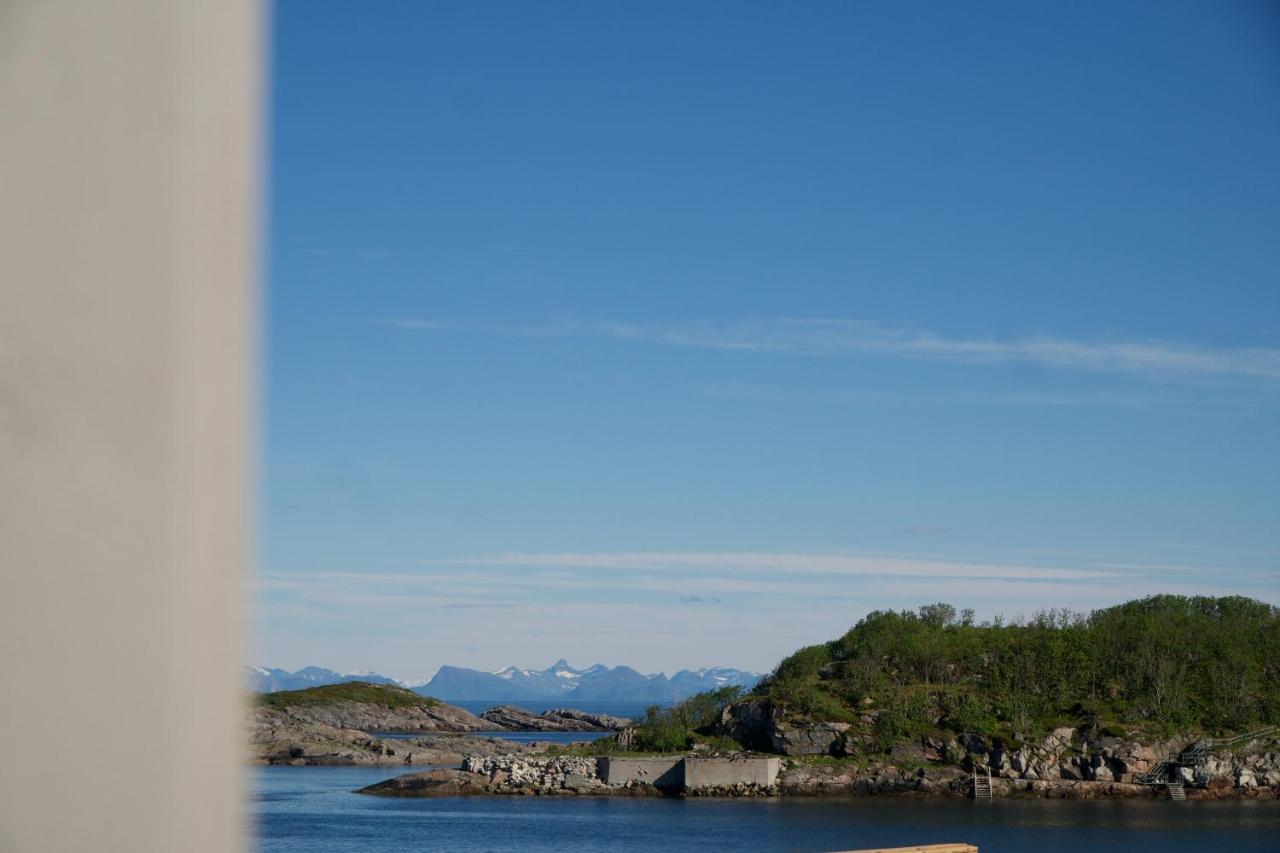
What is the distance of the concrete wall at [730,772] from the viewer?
2699 inches

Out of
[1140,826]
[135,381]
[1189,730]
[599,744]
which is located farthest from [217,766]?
[599,744]

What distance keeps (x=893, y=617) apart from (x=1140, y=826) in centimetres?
2639

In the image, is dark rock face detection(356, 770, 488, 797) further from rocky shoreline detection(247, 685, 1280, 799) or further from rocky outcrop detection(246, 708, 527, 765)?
rocky outcrop detection(246, 708, 527, 765)

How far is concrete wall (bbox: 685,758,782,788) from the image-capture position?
68.6m

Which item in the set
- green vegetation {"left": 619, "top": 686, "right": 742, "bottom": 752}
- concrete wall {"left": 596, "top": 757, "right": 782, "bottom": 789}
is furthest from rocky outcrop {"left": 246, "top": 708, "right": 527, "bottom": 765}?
concrete wall {"left": 596, "top": 757, "right": 782, "bottom": 789}

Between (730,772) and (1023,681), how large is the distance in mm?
18271

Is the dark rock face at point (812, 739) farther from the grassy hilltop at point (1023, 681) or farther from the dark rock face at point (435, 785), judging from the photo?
the dark rock face at point (435, 785)

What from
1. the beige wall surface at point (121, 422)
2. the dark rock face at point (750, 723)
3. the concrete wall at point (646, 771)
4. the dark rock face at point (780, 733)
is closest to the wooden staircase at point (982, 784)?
the dark rock face at point (780, 733)

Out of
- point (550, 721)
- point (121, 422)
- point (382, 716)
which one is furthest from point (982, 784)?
point (550, 721)

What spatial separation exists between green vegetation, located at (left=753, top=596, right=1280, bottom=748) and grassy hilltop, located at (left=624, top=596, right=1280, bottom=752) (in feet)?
→ 0.26

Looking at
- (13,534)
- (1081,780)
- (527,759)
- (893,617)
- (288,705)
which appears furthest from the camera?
(288,705)

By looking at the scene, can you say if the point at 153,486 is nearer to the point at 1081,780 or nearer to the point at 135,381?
the point at 135,381

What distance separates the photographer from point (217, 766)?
49.7 inches

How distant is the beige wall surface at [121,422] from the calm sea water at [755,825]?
49.9 metres
